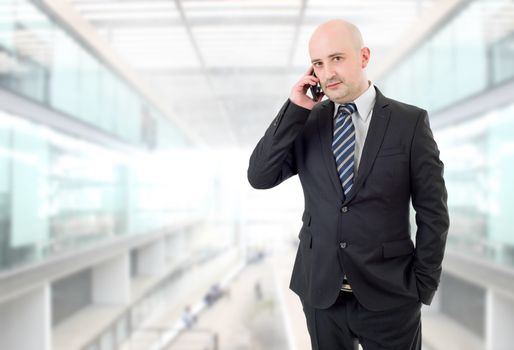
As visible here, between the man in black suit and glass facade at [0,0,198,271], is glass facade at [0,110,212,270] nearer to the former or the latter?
glass facade at [0,0,198,271]

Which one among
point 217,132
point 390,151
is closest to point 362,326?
point 390,151

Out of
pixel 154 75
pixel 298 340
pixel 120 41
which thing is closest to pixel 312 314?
pixel 298 340

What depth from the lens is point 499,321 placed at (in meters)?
4.89

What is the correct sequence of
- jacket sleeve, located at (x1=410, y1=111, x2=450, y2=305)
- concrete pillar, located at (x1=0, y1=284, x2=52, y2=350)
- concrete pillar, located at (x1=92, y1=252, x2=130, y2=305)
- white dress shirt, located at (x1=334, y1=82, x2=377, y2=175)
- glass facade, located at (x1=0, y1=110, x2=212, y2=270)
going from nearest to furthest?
1. jacket sleeve, located at (x1=410, y1=111, x2=450, y2=305)
2. white dress shirt, located at (x1=334, y1=82, x2=377, y2=175)
3. glass facade, located at (x1=0, y1=110, x2=212, y2=270)
4. concrete pillar, located at (x1=0, y1=284, x2=52, y2=350)
5. concrete pillar, located at (x1=92, y1=252, x2=130, y2=305)

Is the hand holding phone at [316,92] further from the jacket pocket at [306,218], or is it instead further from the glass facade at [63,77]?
the glass facade at [63,77]

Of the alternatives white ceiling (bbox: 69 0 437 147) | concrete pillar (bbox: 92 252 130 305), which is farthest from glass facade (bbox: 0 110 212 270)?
white ceiling (bbox: 69 0 437 147)

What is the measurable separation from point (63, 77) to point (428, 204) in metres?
4.31

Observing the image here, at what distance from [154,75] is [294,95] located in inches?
180

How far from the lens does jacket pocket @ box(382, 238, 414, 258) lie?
1.08m

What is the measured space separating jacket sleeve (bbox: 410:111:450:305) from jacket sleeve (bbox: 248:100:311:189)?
0.88 feet

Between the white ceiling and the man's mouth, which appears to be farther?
the white ceiling

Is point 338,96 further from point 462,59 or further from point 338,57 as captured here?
point 462,59

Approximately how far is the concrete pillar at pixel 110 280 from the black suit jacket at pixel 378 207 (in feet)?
23.1

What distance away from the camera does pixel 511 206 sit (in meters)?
3.91
